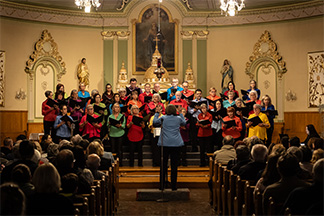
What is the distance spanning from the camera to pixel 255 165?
5637mm

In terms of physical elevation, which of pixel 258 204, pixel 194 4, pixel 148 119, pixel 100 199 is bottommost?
pixel 100 199

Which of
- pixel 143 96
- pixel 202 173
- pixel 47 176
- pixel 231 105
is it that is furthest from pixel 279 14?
pixel 47 176

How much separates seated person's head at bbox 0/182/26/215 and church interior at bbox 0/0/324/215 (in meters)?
9.97

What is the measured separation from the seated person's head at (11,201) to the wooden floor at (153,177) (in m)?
5.95

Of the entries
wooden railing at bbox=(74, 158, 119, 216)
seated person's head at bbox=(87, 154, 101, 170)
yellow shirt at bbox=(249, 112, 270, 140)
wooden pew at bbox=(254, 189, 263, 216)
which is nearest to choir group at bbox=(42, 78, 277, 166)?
yellow shirt at bbox=(249, 112, 270, 140)

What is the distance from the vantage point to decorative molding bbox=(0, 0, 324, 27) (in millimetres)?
14207

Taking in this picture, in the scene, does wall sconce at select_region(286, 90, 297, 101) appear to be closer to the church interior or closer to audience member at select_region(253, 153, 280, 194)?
the church interior

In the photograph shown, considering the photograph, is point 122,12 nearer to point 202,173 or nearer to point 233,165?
point 202,173

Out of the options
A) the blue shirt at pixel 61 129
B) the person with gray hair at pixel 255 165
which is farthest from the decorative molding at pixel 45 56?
the person with gray hair at pixel 255 165

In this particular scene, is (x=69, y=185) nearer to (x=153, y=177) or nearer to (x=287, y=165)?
(x=287, y=165)

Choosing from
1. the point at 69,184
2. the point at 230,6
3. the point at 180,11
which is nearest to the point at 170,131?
the point at 230,6

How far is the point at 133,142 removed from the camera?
10352 mm

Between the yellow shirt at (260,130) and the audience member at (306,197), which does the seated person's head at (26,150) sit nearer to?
the audience member at (306,197)

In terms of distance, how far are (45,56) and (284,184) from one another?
11.9 metres
